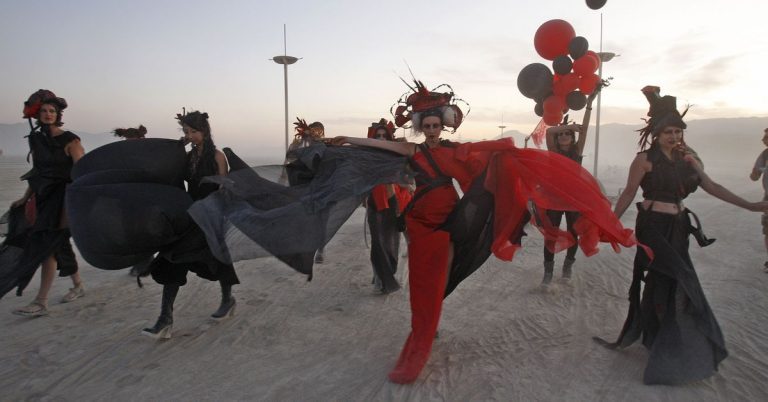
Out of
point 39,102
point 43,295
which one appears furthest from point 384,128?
point 43,295

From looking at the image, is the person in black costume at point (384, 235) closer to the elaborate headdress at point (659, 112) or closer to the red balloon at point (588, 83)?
the elaborate headdress at point (659, 112)

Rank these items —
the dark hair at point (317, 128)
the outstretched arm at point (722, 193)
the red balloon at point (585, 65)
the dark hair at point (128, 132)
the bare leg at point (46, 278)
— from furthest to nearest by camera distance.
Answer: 1. the dark hair at point (317, 128)
2. the dark hair at point (128, 132)
3. the red balloon at point (585, 65)
4. the bare leg at point (46, 278)
5. the outstretched arm at point (722, 193)

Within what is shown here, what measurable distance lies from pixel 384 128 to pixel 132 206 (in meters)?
3.70

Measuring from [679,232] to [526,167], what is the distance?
1.36 m

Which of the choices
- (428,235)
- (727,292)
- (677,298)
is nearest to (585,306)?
(677,298)

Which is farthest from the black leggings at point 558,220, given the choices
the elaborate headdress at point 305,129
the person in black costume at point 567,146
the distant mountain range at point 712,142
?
the distant mountain range at point 712,142

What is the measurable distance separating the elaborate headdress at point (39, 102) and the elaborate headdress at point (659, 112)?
5.78 m

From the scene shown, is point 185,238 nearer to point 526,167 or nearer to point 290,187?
point 290,187

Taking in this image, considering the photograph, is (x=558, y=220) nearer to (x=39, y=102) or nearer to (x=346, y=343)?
(x=346, y=343)

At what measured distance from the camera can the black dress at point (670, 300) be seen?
3520 millimetres

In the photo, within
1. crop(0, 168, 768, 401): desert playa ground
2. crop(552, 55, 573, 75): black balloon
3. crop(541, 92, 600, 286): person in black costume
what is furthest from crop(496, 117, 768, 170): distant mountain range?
crop(0, 168, 768, 401): desert playa ground

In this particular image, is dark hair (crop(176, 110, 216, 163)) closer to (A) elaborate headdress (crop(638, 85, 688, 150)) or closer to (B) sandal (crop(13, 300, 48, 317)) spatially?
(B) sandal (crop(13, 300, 48, 317))

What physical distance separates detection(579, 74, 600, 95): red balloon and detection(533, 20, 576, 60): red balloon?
19.6 inches

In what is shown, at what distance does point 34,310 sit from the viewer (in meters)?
4.92
